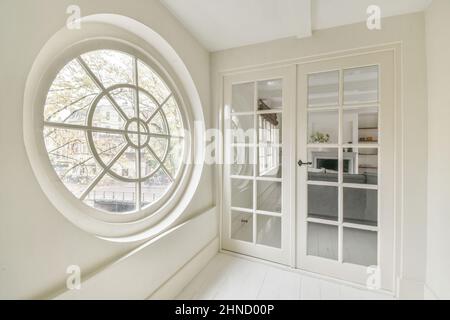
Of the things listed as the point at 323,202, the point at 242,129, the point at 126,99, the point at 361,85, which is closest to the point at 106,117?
the point at 126,99

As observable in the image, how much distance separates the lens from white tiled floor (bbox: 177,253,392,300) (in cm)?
164

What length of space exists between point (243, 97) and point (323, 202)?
→ 138cm

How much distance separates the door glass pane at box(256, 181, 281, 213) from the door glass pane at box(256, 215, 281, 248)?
11cm

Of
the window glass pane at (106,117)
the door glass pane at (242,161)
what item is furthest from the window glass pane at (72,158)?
the door glass pane at (242,161)

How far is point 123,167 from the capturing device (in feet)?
4.85

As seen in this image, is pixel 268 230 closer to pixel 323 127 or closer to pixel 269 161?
pixel 269 161

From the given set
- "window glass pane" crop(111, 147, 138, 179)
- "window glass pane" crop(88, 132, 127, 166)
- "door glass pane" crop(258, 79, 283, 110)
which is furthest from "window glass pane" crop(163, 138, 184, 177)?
"door glass pane" crop(258, 79, 283, 110)

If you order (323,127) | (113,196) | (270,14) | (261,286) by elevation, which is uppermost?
(270,14)

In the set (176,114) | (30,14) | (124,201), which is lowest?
(124,201)

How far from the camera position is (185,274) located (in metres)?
1.78
